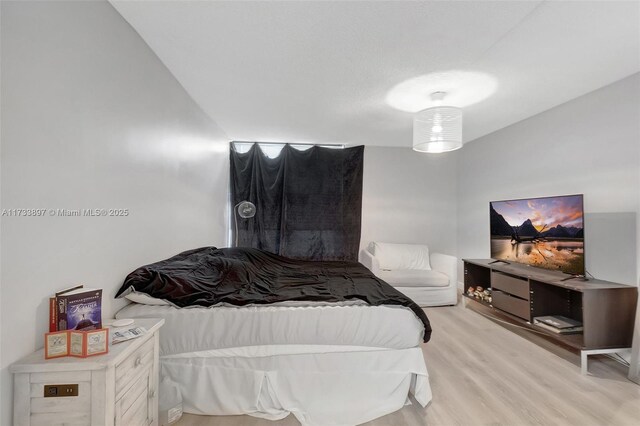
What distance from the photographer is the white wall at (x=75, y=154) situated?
1104 mm

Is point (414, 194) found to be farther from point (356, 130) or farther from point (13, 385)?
point (13, 385)

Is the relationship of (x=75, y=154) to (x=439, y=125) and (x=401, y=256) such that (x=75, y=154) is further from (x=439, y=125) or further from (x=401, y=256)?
(x=401, y=256)

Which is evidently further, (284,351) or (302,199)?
(302,199)

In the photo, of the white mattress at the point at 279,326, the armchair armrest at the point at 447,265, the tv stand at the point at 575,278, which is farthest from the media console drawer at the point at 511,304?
the white mattress at the point at 279,326

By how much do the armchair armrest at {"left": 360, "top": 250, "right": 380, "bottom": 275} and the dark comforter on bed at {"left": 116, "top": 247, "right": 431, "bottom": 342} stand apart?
999 millimetres

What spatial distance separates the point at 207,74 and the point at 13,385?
239 centimetres

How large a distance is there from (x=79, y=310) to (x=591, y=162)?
4.22 metres

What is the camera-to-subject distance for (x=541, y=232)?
9.91ft

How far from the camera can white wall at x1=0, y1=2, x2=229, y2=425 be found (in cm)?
110

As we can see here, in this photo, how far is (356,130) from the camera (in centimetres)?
409

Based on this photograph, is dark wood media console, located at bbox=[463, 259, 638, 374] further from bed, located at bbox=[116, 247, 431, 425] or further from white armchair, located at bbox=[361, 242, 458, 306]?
bed, located at bbox=[116, 247, 431, 425]

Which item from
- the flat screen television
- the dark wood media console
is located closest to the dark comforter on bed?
the dark wood media console

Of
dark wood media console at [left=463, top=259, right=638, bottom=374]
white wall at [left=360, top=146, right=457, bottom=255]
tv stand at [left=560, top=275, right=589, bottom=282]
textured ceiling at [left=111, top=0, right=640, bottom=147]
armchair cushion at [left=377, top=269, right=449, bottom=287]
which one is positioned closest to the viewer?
textured ceiling at [left=111, top=0, right=640, bottom=147]

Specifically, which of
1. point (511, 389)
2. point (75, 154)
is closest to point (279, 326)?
point (75, 154)
